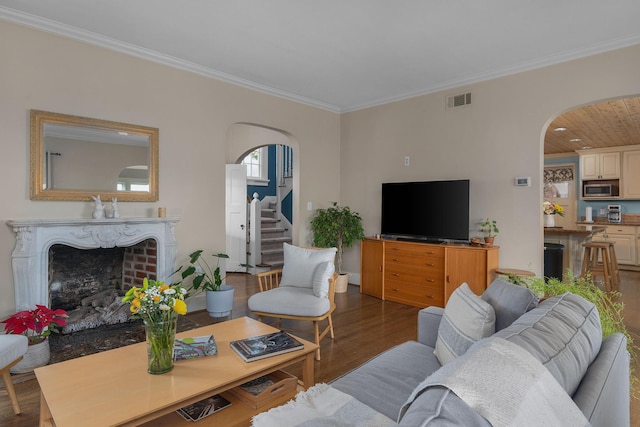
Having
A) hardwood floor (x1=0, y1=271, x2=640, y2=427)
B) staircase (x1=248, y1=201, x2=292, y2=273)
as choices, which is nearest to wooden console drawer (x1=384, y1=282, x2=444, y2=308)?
hardwood floor (x1=0, y1=271, x2=640, y2=427)

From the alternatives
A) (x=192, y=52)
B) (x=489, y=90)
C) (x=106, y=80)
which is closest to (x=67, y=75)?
(x=106, y=80)

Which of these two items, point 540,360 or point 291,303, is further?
point 291,303


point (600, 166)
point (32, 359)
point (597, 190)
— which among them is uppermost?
point (600, 166)

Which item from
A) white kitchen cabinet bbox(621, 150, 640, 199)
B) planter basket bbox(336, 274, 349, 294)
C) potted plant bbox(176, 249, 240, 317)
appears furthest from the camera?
white kitchen cabinet bbox(621, 150, 640, 199)

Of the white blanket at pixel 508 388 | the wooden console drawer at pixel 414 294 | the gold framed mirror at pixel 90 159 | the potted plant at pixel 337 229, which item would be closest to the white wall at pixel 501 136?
the potted plant at pixel 337 229

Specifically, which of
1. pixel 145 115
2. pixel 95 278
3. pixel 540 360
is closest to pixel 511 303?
pixel 540 360

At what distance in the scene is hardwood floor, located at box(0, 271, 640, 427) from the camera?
2.37 m

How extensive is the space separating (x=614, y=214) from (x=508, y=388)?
949 centimetres

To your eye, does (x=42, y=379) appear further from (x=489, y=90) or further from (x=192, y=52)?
(x=489, y=90)

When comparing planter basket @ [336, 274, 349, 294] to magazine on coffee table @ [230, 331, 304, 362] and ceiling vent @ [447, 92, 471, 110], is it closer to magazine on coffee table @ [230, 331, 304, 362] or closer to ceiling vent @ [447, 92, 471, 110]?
ceiling vent @ [447, 92, 471, 110]

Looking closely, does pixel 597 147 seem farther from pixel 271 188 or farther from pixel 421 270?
pixel 271 188

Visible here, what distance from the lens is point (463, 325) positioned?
1.75 m

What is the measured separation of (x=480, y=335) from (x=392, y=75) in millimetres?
3657

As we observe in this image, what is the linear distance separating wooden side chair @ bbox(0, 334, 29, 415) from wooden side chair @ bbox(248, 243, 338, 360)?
1.60m
